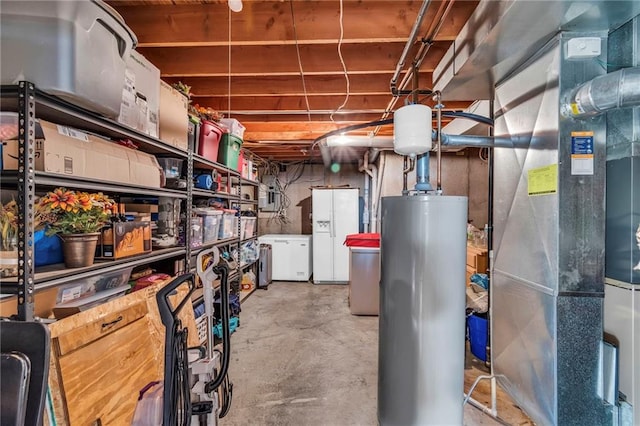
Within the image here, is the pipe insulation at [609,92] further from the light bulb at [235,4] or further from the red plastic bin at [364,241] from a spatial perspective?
the red plastic bin at [364,241]

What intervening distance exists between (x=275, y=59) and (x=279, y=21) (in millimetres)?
431

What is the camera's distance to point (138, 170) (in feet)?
5.79

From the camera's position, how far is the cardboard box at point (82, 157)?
3.92ft

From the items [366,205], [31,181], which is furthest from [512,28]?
[366,205]

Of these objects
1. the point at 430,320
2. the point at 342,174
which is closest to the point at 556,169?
the point at 430,320

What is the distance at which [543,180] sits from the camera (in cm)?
143

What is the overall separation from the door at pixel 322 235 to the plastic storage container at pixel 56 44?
13.6 ft

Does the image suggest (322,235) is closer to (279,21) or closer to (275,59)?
(275,59)

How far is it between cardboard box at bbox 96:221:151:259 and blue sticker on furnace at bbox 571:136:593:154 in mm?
2279

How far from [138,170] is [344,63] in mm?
1655

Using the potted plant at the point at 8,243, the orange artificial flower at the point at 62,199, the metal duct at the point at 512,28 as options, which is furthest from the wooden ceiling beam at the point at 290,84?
the potted plant at the point at 8,243

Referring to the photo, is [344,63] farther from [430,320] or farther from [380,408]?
[380,408]

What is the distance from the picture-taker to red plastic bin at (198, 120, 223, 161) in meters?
2.61

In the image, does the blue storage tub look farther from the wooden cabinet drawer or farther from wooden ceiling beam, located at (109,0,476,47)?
wooden ceiling beam, located at (109,0,476,47)
